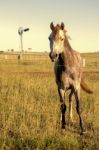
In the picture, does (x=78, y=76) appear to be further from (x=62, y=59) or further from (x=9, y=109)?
(x=9, y=109)

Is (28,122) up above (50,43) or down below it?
below

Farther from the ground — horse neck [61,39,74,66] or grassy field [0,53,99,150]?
horse neck [61,39,74,66]

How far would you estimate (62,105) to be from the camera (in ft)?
29.2

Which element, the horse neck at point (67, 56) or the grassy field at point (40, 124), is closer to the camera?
the grassy field at point (40, 124)

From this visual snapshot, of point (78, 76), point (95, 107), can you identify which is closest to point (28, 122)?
point (78, 76)

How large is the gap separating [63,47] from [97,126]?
189cm

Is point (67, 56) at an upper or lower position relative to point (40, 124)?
upper

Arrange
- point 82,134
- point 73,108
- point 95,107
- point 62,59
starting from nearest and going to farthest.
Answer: point 82,134
point 62,59
point 95,107
point 73,108

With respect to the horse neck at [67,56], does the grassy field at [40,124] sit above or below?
below

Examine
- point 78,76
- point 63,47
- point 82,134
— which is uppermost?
point 63,47

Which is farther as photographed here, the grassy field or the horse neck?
the horse neck

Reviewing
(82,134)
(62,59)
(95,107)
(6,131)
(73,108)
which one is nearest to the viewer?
(6,131)

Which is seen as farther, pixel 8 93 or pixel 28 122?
pixel 8 93

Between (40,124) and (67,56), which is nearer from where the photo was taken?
(40,124)
